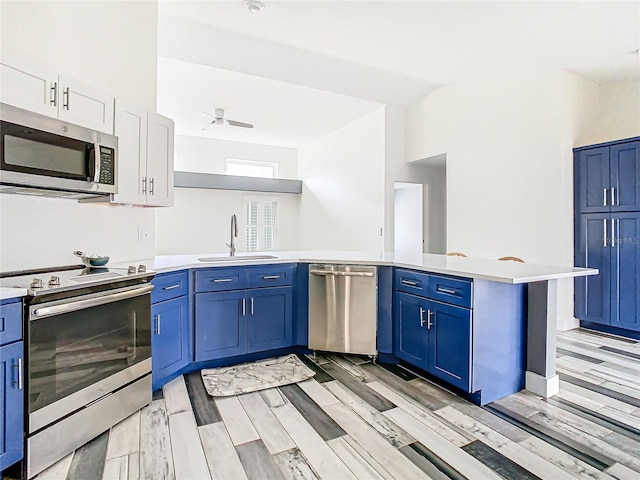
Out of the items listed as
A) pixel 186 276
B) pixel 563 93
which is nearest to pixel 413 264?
pixel 186 276

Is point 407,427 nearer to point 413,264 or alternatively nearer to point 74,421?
point 413,264

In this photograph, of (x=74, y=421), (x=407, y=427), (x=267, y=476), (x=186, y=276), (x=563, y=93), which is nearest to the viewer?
(x=267, y=476)

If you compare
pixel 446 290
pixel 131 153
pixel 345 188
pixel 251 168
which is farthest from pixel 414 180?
pixel 131 153

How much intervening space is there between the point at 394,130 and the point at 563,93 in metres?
2.59

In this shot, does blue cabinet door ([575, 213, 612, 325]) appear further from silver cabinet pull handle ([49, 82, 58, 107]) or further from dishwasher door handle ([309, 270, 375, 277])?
silver cabinet pull handle ([49, 82, 58, 107])


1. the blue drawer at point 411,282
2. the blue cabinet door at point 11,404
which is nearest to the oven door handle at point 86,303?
the blue cabinet door at point 11,404

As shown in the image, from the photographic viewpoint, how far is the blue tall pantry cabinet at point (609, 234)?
3.89m

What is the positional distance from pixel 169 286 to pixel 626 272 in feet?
15.1

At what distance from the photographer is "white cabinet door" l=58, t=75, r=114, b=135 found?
2189 millimetres

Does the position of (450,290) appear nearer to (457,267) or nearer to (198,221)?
(457,267)

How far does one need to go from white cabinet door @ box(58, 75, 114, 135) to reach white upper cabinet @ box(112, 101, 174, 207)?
79 mm

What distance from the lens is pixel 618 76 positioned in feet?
14.3

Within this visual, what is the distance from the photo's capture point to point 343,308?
122 inches

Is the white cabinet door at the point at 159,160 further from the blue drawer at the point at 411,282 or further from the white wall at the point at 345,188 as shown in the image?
the white wall at the point at 345,188
